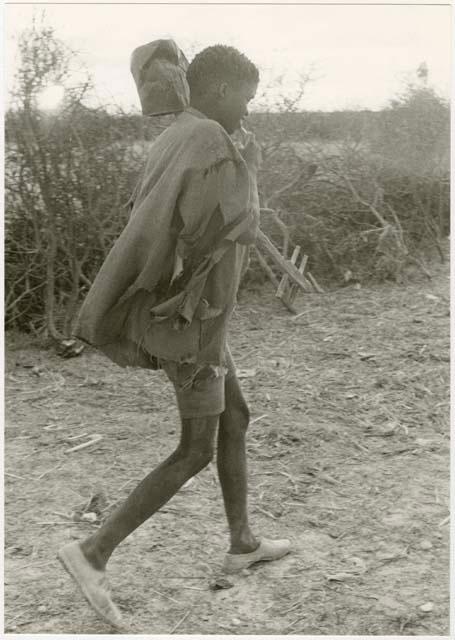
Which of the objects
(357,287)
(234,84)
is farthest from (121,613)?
(357,287)

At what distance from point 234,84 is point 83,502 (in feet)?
6.50

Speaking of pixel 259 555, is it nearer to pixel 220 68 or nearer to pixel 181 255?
pixel 181 255

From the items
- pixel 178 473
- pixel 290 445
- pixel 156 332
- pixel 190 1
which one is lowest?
pixel 290 445

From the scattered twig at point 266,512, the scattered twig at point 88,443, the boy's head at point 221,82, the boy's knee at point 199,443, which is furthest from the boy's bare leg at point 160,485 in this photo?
the scattered twig at point 88,443

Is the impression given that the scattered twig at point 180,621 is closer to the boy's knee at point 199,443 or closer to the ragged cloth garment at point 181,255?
the boy's knee at point 199,443

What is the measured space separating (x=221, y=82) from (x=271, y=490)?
1918 millimetres

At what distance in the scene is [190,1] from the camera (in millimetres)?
3199

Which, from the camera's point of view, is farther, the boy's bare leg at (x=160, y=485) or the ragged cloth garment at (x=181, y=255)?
the boy's bare leg at (x=160, y=485)

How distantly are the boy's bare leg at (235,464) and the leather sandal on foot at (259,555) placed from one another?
0.07 feet

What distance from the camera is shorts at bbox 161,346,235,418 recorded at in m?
2.38

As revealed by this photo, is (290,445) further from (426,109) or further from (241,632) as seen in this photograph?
(426,109)

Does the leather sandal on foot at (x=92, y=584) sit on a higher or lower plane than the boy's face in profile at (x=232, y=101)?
lower

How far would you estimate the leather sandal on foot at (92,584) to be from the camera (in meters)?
2.44

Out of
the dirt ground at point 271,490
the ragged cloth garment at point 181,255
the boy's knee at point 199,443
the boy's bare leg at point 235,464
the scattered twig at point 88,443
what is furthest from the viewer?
Answer: the scattered twig at point 88,443
